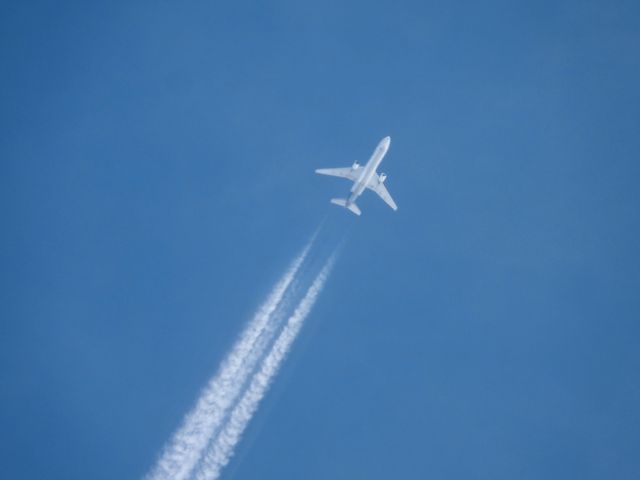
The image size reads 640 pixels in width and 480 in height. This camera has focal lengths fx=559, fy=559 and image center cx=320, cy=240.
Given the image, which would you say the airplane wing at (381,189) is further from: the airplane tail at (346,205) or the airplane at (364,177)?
the airplane tail at (346,205)

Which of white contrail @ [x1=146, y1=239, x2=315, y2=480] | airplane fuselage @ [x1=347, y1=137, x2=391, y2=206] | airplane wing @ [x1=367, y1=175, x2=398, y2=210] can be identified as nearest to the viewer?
white contrail @ [x1=146, y1=239, x2=315, y2=480]

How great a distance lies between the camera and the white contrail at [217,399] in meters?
48.0

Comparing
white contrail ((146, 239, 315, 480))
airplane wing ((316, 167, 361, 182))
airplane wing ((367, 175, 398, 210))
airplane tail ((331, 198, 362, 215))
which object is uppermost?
airplane wing ((367, 175, 398, 210))

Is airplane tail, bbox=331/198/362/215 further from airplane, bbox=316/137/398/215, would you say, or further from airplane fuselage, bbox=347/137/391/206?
airplane fuselage, bbox=347/137/391/206

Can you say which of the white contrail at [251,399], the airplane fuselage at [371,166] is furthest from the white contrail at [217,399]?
the airplane fuselage at [371,166]

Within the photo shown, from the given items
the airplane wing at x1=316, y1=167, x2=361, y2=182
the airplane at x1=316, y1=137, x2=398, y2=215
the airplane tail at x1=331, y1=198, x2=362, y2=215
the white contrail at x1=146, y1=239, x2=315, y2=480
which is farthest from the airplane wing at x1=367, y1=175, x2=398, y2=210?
the white contrail at x1=146, y1=239, x2=315, y2=480

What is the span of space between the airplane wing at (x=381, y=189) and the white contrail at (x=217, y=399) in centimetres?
1430

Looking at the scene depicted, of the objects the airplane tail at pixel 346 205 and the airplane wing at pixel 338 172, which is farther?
the airplane wing at pixel 338 172

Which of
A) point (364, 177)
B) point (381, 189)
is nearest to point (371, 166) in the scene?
point (364, 177)

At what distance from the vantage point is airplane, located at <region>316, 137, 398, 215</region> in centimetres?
5681

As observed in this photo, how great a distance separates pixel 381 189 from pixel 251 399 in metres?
26.7

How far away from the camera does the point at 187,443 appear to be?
48562 mm

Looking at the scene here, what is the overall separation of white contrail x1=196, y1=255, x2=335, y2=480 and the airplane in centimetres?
821

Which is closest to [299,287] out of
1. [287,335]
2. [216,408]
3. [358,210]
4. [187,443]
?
[287,335]
